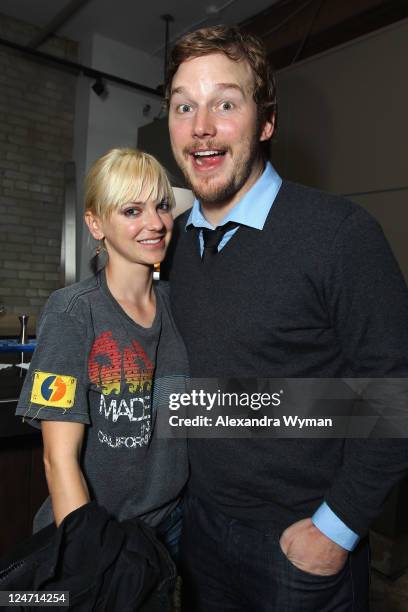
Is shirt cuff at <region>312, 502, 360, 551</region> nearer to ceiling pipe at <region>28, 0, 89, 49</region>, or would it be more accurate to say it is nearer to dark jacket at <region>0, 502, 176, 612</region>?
dark jacket at <region>0, 502, 176, 612</region>

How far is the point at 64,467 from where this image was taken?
973 mm

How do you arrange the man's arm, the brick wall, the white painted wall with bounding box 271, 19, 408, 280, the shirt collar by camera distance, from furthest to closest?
the brick wall < the white painted wall with bounding box 271, 19, 408, 280 < the shirt collar < the man's arm

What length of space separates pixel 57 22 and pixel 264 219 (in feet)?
15.7

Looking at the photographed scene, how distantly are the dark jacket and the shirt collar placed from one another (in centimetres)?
67

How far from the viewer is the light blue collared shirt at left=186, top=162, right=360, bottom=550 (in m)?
0.99

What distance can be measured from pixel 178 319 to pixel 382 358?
491mm

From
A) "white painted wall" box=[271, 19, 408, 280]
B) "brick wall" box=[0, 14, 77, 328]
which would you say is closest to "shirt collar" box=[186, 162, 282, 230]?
"white painted wall" box=[271, 19, 408, 280]

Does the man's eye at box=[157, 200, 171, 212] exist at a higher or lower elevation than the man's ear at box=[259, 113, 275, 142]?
lower

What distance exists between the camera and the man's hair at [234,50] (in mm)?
1185

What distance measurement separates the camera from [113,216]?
1208 millimetres

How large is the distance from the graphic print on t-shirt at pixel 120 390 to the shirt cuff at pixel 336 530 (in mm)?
397

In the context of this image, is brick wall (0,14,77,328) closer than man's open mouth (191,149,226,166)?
No

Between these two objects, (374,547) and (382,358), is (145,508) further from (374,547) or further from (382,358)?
(374,547)

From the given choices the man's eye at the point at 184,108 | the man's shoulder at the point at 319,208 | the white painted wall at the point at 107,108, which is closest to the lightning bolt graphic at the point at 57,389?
the man's shoulder at the point at 319,208
